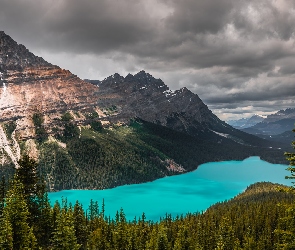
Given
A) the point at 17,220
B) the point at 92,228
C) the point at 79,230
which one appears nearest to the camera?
the point at 17,220

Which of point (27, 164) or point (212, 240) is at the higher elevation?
point (27, 164)

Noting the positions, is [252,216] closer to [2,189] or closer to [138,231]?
[138,231]

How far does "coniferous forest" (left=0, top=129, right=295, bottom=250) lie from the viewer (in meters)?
46.4

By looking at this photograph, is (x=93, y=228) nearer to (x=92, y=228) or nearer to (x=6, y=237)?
(x=92, y=228)

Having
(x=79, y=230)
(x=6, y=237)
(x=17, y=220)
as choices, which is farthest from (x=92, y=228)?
(x=6, y=237)

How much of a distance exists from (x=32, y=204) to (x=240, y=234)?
10878cm

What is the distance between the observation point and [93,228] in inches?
4904

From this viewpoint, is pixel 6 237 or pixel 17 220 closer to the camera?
pixel 6 237

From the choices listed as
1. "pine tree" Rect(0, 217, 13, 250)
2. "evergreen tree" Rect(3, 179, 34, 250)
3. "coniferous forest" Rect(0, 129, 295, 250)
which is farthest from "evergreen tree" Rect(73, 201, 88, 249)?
"pine tree" Rect(0, 217, 13, 250)

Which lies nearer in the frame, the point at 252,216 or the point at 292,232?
the point at 292,232

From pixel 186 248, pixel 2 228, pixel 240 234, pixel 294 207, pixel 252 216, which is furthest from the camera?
pixel 252 216

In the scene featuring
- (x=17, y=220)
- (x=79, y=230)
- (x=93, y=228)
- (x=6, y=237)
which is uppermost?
(x=17, y=220)

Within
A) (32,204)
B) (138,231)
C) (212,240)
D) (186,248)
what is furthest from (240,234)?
(32,204)

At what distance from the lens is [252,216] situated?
15900 cm
